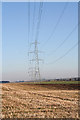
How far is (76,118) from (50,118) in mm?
713

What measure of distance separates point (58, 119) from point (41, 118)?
1.59ft

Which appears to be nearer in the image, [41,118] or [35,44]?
[41,118]

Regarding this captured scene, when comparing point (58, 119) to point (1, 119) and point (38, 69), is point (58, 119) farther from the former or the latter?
point (38, 69)

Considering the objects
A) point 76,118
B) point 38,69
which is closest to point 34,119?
point 76,118

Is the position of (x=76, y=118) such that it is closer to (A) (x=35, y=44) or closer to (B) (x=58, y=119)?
(B) (x=58, y=119)

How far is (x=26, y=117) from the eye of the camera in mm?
6332

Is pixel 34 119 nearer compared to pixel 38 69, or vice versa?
pixel 34 119

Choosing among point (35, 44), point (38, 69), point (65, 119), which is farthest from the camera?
point (38, 69)

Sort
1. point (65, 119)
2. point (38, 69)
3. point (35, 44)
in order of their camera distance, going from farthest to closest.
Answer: point (38, 69)
point (35, 44)
point (65, 119)

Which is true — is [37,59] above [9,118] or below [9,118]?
above

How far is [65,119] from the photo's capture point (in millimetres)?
5977

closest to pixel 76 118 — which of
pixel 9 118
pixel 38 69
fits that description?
pixel 9 118

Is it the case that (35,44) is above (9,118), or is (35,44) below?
above

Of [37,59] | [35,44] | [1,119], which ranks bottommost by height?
[1,119]
